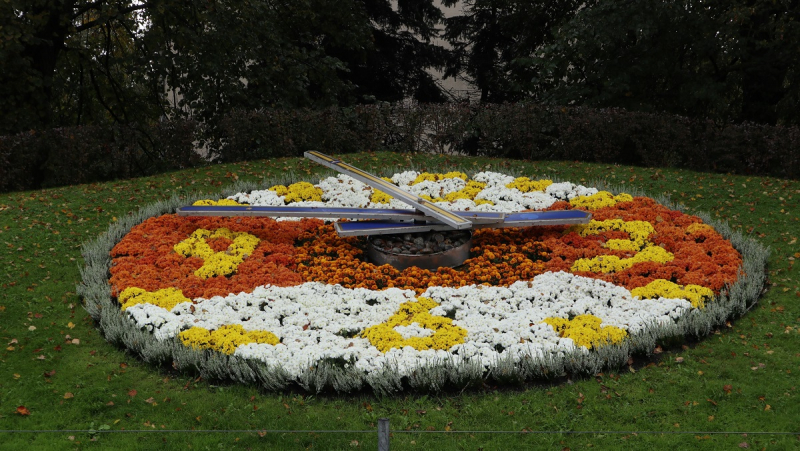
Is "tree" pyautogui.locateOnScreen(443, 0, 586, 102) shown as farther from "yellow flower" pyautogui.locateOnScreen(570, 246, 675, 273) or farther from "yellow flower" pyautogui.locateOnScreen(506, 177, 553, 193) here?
"yellow flower" pyautogui.locateOnScreen(570, 246, 675, 273)

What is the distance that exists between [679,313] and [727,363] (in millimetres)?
885

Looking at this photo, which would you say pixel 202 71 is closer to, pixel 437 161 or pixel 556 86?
pixel 437 161

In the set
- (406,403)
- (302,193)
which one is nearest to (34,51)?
(302,193)

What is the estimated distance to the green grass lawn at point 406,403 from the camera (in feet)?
20.0

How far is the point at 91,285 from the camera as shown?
8.83 m

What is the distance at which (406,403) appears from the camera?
262 inches

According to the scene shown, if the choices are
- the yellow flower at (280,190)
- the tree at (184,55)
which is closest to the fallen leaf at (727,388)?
the yellow flower at (280,190)

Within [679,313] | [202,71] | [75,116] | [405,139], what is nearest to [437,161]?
[405,139]

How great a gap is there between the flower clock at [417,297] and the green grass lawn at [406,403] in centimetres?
22

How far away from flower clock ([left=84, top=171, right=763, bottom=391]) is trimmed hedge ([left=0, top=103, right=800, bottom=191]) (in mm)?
4072

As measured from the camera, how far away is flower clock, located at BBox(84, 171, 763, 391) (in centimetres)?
709

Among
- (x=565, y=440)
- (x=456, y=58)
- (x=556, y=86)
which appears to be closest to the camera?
(x=565, y=440)

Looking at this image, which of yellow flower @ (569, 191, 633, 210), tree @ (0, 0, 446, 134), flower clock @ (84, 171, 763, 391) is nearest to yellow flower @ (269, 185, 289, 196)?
flower clock @ (84, 171, 763, 391)

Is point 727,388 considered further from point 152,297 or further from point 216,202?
point 216,202
